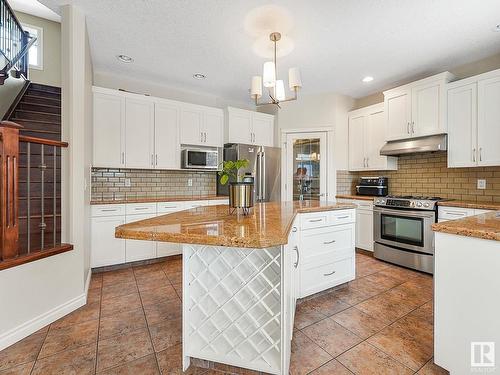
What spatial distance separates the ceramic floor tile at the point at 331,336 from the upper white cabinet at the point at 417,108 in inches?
111

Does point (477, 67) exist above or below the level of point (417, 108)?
above

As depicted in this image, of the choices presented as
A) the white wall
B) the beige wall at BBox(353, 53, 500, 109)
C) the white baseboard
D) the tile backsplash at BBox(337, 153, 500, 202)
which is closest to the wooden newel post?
the white wall

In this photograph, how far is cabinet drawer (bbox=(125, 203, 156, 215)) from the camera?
328 cm

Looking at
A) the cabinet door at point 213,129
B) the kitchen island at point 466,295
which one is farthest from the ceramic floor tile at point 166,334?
the cabinet door at point 213,129

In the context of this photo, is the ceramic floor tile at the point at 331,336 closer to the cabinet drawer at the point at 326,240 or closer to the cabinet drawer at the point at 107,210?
the cabinet drawer at the point at 326,240

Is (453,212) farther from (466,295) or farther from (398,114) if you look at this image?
(466,295)

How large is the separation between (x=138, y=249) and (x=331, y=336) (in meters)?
2.62

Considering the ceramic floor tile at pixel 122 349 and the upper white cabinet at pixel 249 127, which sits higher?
the upper white cabinet at pixel 249 127

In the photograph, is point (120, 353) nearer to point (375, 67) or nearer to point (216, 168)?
point (216, 168)

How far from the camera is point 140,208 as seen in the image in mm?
3352

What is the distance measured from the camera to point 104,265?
3117 millimetres

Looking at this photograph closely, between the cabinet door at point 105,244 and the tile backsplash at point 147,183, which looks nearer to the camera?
the cabinet door at point 105,244

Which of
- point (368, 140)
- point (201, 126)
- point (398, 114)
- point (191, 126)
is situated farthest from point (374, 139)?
point (191, 126)

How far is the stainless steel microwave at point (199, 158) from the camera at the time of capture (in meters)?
3.80
